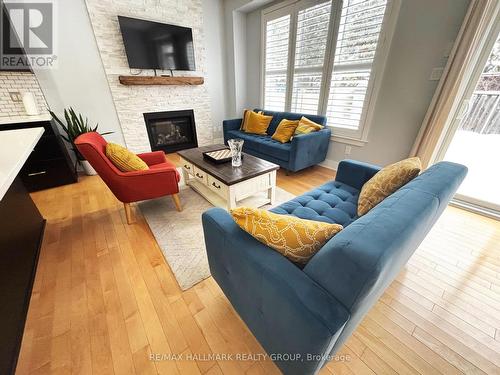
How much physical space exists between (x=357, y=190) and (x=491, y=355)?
1.15 metres

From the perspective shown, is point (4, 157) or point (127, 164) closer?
point (4, 157)

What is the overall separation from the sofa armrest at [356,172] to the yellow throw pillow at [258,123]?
204 cm

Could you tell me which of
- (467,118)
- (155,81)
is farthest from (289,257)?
(155,81)

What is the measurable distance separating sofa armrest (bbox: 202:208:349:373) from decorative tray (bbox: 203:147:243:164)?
120 cm

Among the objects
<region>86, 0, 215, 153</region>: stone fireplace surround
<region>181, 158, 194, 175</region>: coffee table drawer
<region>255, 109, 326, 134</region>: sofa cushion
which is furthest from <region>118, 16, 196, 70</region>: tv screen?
<region>181, 158, 194, 175</region>: coffee table drawer

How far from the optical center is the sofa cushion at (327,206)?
1378 millimetres

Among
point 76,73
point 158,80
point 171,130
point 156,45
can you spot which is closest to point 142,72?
point 158,80

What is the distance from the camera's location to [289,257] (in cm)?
79

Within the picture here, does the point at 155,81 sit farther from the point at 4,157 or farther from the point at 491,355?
the point at 491,355

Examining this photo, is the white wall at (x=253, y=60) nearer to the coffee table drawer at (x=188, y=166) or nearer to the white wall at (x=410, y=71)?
the white wall at (x=410, y=71)

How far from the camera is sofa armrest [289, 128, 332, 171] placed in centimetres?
271

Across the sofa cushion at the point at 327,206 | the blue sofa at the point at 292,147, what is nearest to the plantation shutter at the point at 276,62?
the blue sofa at the point at 292,147

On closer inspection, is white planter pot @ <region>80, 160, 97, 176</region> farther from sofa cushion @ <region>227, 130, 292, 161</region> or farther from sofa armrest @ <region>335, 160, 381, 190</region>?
sofa armrest @ <region>335, 160, 381, 190</region>

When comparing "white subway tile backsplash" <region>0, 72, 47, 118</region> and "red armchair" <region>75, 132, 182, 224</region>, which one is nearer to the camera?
Answer: "red armchair" <region>75, 132, 182, 224</region>
